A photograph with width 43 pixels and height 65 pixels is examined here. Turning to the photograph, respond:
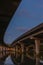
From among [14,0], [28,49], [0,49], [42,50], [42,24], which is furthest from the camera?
[0,49]

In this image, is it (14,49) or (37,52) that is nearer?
(37,52)

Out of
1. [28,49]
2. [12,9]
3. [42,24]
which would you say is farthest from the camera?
[28,49]

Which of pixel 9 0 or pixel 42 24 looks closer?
pixel 9 0

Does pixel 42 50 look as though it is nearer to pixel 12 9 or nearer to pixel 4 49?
pixel 4 49

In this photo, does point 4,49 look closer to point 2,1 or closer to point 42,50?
point 42,50

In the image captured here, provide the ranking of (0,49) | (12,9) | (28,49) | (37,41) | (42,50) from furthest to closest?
1. (0,49)
2. (28,49)
3. (42,50)
4. (37,41)
5. (12,9)

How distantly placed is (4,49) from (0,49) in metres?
1.81

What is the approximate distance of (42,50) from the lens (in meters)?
51.8

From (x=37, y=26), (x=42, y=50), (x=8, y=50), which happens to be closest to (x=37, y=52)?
(x=37, y=26)

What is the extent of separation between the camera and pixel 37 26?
725 inches

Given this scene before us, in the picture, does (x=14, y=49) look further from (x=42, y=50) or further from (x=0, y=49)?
(x=42, y=50)

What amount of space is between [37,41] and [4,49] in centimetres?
3535

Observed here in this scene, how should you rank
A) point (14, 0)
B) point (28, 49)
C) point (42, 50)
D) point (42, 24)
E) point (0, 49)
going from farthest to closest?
1. point (0, 49)
2. point (28, 49)
3. point (42, 50)
4. point (42, 24)
5. point (14, 0)

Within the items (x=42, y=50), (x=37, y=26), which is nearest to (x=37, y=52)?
(x=37, y=26)
